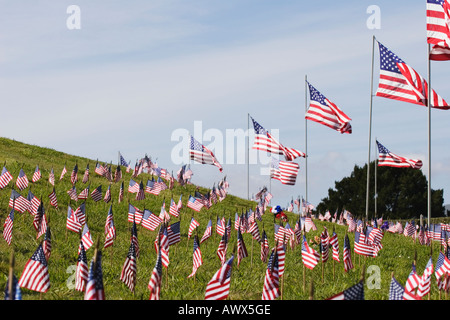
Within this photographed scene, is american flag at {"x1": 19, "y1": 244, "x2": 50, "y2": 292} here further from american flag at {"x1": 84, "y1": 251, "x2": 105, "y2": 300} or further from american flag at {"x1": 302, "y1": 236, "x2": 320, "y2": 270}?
american flag at {"x1": 302, "y1": 236, "x2": 320, "y2": 270}

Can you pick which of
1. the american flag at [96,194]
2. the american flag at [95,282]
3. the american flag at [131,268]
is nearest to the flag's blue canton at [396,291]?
the american flag at [95,282]

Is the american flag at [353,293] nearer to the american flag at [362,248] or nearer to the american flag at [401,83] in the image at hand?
the american flag at [362,248]

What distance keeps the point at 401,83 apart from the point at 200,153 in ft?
37.1

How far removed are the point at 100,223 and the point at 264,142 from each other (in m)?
10.7

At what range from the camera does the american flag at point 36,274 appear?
1059 centimetres

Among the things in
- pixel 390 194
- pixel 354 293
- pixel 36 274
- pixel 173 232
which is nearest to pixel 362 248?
pixel 173 232

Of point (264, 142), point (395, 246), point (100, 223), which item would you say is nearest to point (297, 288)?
point (100, 223)

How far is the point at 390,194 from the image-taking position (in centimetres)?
6850

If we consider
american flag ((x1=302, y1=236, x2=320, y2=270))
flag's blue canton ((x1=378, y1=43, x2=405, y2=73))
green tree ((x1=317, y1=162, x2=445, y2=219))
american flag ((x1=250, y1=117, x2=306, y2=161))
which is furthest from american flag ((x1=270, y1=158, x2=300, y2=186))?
green tree ((x1=317, y1=162, x2=445, y2=219))

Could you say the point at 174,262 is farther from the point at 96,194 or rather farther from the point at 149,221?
the point at 96,194

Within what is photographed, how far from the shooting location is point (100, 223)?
840 inches

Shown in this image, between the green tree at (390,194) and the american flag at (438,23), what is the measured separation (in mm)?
45899

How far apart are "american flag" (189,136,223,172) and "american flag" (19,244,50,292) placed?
20.4 m
